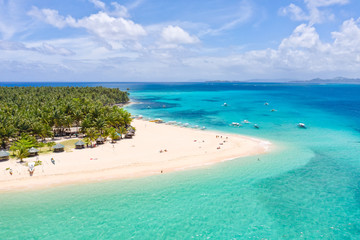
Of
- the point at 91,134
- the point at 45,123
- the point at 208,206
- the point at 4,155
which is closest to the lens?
the point at 208,206

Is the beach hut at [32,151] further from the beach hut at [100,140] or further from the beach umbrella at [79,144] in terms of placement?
the beach hut at [100,140]

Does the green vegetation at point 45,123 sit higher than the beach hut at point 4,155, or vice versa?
the green vegetation at point 45,123

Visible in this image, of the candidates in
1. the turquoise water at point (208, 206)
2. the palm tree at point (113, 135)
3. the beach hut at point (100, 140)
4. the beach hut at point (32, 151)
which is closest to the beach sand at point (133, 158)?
the palm tree at point (113, 135)

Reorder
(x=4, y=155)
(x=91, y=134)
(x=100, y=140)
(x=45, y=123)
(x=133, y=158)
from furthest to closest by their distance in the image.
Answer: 1. (x=45, y=123)
2. (x=100, y=140)
3. (x=91, y=134)
4. (x=133, y=158)
5. (x=4, y=155)

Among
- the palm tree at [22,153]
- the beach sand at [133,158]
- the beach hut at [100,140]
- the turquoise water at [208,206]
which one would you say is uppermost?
the palm tree at [22,153]

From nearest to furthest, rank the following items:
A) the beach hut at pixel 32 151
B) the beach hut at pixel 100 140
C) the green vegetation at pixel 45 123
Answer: the beach hut at pixel 32 151
the green vegetation at pixel 45 123
the beach hut at pixel 100 140

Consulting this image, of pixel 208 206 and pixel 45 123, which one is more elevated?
pixel 45 123

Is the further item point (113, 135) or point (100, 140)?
point (113, 135)

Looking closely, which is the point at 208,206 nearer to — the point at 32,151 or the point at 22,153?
the point at 22,153

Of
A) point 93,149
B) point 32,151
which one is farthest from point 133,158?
point 32,151
